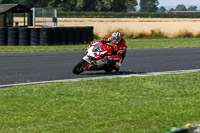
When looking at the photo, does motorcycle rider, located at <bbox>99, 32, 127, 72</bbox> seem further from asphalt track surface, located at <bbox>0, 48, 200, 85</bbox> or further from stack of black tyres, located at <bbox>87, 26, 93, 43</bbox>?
stack of black tyres, located at <bbox>87, 26, 93, 43</bbox>

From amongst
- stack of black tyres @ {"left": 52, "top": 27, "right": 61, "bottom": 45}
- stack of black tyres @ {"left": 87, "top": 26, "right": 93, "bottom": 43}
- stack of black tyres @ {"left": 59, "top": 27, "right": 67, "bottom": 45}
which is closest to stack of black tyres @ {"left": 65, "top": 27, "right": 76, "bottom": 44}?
stack of black tyres @ {"left": 59, "top": 27, "right": 67, "bottom": 45}

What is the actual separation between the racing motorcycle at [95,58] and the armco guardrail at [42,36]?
1130cm

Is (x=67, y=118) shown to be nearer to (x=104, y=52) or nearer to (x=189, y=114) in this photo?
(x=189, y=114)

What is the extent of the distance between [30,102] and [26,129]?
86.3 inches

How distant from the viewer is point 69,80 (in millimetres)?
11922

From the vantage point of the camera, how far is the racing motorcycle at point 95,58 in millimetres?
13203

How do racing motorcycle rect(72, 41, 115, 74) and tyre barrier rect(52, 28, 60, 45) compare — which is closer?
racing motorcycle rect(72, 41, 115, 74)

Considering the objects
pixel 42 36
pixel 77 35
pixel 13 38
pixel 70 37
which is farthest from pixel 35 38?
pixel 77 35

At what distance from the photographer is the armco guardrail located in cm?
2417

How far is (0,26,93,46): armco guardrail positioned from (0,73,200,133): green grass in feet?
43.1

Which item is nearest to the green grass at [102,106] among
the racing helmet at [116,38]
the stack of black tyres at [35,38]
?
the racing helmet at [116,38]

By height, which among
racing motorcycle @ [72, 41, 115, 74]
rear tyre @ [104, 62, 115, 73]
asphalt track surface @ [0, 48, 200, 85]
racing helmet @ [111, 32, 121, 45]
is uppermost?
racing helmet @ [111, 32, 121, 45]

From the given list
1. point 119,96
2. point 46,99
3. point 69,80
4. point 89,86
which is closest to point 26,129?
point 46,99

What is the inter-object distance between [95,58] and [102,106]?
5046 millimetres
